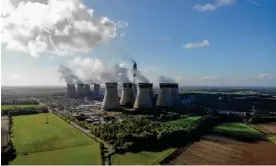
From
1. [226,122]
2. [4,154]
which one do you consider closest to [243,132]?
[226,122]

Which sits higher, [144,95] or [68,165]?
[144,95]

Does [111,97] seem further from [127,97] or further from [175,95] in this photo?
[175,95]

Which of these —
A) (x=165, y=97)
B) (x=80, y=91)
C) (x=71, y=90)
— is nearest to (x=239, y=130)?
(x=165, y=97)

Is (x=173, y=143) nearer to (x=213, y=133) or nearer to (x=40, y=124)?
(x=213, y=133)

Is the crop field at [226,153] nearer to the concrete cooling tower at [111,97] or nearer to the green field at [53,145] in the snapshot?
the green field at [53,145]

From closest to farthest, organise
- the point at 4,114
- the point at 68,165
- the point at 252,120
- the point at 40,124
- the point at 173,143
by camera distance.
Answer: the point at 68,165 < the point at 173,143 < the point at 40,124 < the point at 252,120 < the point at 4,114
